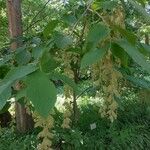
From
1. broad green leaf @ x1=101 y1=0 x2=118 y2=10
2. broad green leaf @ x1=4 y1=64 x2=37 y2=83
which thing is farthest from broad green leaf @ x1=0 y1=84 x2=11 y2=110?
broad green leaf @ x1=101 y1=0 x2=118 y2=10

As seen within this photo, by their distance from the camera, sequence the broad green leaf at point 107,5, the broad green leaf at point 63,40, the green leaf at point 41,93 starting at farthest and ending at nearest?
the broad green leaf at point 107,5
the broad green leaf at point 63,40
the green leaf at point 41,93

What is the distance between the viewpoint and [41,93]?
78 centimetres

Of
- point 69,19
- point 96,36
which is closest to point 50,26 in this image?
point 69,19

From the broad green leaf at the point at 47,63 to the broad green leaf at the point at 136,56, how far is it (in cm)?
17

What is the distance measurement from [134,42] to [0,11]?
7.16 metres

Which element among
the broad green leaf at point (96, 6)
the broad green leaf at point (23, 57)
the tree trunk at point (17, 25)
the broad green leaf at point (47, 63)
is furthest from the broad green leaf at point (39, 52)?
the tree trunk at point (17, 25)

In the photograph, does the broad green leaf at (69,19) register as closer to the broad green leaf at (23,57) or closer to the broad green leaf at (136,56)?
the broad green leaf at (23,57)

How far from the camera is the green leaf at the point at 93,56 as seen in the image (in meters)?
0.89

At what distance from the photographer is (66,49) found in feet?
3.88

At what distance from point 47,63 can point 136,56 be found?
20 centimetres

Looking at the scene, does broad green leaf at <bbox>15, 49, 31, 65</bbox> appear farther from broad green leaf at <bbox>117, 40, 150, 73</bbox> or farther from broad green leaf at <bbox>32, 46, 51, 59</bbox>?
broad green leaf at <bbox>117, 40, 150, 73</bbox>

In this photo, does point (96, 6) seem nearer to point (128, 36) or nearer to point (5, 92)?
point (128, 36)

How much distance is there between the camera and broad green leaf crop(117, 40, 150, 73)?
862 mm

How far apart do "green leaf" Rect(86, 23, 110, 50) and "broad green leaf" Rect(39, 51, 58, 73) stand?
0.32ft
